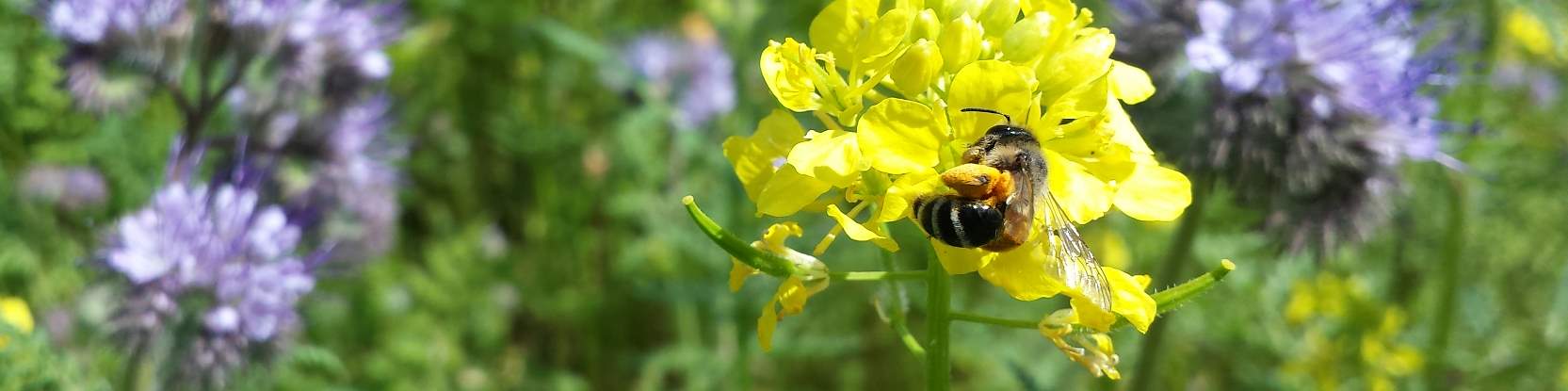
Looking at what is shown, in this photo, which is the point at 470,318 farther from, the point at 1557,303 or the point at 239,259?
the point at 1557,303

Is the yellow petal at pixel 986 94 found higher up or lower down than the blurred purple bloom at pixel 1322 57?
higher up

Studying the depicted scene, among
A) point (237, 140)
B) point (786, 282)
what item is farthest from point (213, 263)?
point (786, 282)

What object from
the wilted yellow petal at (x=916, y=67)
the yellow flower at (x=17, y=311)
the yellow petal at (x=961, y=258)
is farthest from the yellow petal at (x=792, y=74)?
the yellow flower at (x=17, y=311)

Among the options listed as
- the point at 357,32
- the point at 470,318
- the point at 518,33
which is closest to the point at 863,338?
the point at 470,318

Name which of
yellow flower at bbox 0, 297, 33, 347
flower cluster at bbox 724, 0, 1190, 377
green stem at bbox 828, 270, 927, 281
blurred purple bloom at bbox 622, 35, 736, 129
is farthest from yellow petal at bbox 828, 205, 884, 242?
blurred purple bloom at bbox 622, 35, 736, 129

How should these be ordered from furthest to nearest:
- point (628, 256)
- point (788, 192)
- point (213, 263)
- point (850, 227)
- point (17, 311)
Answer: point (628, 256)
point (17, 311)
point (213, 263)
point (788, 192)
point (850, 227)

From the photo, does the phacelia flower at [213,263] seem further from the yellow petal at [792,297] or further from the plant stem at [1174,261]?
the plant stem at [1174,261]

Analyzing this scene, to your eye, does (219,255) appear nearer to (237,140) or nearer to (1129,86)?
(237,140)
